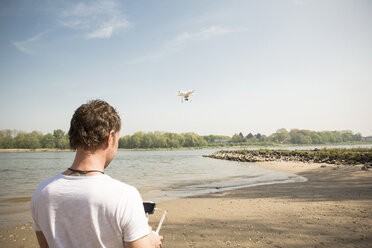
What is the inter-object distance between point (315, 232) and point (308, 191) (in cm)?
568

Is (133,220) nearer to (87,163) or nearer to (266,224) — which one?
(87,163)

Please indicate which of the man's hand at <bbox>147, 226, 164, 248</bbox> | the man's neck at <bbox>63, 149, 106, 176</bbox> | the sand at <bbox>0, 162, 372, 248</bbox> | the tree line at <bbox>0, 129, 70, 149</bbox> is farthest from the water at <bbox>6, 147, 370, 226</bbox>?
the tree line at <bbox>0, 129, 70, 149</bbox>

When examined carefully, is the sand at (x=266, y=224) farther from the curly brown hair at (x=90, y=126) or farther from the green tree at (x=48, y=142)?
the green tree at (x=48, y=142)

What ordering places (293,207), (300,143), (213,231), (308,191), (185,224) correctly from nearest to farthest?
(213,231), (185,224), (293,207), (308,191), (300,143)

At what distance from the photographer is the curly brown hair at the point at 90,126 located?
1578 millimetres

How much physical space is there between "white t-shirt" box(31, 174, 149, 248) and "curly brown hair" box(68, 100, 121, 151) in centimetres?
25

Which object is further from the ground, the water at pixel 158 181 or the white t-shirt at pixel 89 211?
the white t-shirt at pixel 89 211

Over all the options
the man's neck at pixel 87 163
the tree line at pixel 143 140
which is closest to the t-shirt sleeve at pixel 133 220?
the man's neck at pixel 87 163

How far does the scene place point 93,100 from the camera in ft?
5.67

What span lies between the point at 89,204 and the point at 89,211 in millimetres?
51

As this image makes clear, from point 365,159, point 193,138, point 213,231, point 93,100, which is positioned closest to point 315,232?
point 213,231

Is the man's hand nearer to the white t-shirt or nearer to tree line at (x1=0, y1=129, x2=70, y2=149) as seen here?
the white t-shirt

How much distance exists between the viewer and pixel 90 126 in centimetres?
159

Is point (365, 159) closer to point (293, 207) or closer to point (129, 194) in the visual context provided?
point (293, 207)
